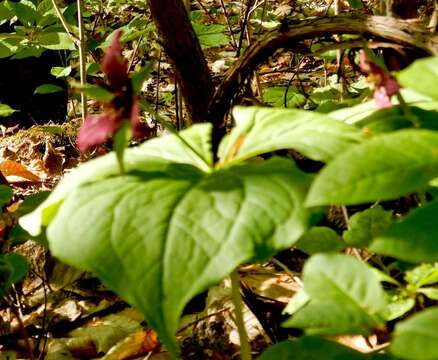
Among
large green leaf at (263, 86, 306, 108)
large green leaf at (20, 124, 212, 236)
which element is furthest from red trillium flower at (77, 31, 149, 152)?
large green leaf at (263, 86, 306, 108)

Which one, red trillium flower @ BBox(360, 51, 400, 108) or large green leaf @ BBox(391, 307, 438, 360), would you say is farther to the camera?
red trillium flower @ BBox(360, 51, 400, 108)

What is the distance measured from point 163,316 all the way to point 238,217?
0.14m

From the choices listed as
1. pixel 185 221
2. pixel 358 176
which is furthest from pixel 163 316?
pixel 358 176

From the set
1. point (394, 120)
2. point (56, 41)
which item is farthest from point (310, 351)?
point (56, 41)

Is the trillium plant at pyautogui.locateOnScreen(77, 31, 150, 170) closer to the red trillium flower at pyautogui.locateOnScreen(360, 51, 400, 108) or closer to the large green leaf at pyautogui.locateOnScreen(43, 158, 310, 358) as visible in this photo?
the large green leaf at pyautogui.locateOnScreen(43, 158, 310, 358)

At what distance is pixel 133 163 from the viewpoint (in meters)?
0.85

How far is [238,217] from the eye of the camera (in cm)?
67

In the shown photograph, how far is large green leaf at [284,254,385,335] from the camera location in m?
0.64

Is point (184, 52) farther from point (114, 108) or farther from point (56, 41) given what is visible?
point (114, 108)

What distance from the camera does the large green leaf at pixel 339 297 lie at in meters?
0.64

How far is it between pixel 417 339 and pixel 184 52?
1.36 metres

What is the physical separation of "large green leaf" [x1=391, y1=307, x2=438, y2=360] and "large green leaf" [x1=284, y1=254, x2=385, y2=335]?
0.15 m

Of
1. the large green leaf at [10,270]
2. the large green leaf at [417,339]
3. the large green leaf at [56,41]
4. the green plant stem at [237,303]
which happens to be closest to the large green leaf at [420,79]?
the large green leaf at [417,339]

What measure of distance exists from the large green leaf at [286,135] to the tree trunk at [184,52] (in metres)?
0.73
